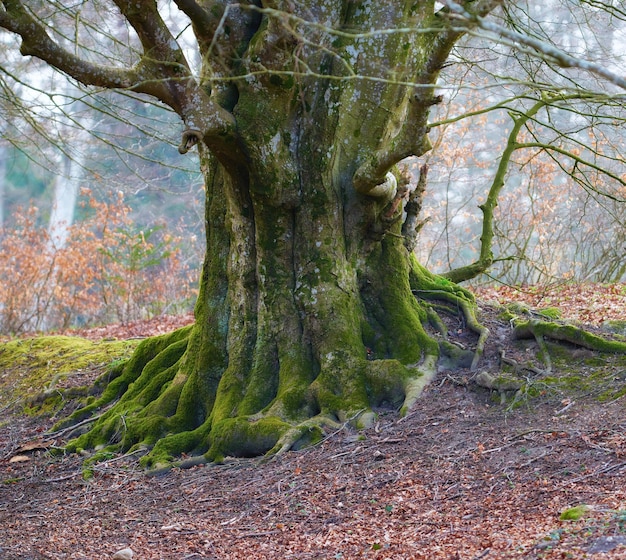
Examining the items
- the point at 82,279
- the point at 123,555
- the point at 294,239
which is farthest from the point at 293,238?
the point at 82,279

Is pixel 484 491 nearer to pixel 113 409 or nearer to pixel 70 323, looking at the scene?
pixel 113 409

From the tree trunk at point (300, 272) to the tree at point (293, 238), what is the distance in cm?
1

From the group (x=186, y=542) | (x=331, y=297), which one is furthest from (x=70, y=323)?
(x=186, y=542)

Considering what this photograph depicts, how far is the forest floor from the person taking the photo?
398cm

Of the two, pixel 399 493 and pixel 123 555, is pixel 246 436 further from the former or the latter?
pixel 123 555

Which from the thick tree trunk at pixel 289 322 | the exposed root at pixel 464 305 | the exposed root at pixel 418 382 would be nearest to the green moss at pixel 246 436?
the thick tree trunk at pixel 289 322

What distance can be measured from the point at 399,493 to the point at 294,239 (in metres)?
2.71

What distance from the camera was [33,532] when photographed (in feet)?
16.7

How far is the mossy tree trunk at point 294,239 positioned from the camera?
20.2ft

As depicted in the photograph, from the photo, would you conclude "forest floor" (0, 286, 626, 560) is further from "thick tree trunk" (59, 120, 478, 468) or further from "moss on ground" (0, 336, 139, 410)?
"moss on ground" (0, 336, 139, 410)

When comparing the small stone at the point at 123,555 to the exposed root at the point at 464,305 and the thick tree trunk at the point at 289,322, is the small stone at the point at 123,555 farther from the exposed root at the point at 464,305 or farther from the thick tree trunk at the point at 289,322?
the exposed root at the point at 464,305

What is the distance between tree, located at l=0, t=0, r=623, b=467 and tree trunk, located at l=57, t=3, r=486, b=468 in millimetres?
13

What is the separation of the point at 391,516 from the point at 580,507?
3.89 ft

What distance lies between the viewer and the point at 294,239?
6668 millimetres
